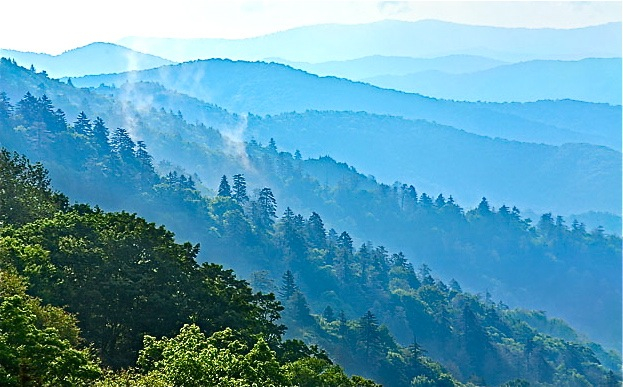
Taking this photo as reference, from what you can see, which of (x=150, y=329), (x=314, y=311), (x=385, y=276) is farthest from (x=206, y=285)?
(x=385, y=276)

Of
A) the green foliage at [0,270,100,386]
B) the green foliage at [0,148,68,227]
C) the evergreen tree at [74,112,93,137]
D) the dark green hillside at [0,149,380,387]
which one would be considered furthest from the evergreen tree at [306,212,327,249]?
the green foliage at [0,270,100,386]

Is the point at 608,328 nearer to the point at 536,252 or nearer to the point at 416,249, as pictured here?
the point at 536,252

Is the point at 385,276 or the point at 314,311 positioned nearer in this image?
A: the point at 314,311

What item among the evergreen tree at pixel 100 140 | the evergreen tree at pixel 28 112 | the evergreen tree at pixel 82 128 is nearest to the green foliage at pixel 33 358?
the evergreen tree at pixel 100 140

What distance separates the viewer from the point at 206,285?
132 ft

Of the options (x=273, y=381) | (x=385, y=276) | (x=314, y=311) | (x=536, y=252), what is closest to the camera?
(x=273, y=381)

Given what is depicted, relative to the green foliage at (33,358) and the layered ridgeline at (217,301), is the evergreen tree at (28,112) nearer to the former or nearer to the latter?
the layered ridgeline at (217,301)

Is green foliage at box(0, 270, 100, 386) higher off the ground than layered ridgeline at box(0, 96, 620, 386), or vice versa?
layered ridgeline at box(0, 96, 620, 386)

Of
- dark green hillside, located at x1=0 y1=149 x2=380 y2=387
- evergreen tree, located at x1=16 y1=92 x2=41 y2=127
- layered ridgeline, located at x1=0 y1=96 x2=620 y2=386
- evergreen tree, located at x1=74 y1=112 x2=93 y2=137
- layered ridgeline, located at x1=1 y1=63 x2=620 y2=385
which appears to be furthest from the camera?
evergreen tree, located at x1=74 y1=112 x2=93 y2=137

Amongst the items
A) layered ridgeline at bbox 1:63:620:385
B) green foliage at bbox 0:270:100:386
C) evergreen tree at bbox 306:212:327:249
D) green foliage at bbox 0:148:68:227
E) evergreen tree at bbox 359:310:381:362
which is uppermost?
evergreen tree at bbox 306:212:327:249

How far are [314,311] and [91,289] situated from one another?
81.2 m

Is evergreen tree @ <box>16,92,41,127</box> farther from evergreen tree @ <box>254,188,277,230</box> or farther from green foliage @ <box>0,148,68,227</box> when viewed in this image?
green foliage @ <box>0,148,68,227</box>

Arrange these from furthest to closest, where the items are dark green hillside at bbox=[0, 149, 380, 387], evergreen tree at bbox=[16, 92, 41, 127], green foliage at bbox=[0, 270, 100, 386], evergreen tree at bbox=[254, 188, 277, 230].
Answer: evergreen tree at bbox=[254, 188, 277, 230] → evergreen tree at bbox=[16, 92, 41, 127] → dark green hillside at bbox=[0, 149, 380, 387] → green foliage at bbox=[0, 270, 100, 386]

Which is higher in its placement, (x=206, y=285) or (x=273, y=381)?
(x=206, y=285)
